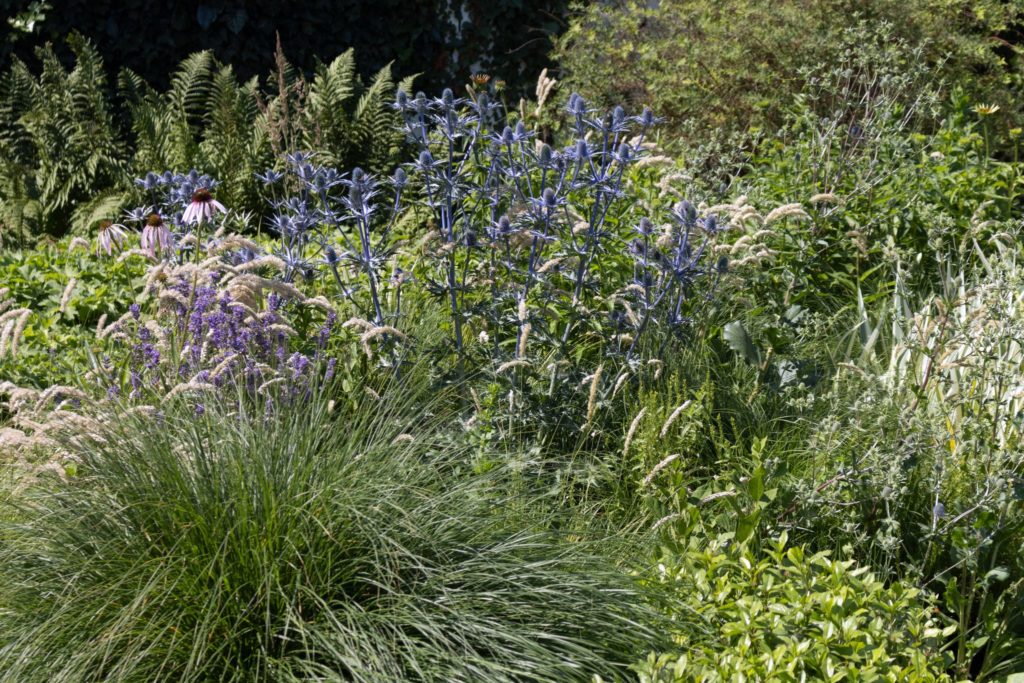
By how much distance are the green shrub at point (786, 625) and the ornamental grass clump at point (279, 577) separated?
0.56ft

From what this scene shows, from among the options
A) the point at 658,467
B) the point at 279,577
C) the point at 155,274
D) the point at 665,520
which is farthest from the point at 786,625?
the point at 155,274

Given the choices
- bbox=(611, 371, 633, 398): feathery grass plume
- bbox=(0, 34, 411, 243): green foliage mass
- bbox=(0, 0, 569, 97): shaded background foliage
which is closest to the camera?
bbox=(611, 371, 633, 398): feathery grass plume

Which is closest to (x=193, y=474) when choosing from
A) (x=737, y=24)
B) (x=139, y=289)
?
(x=139, y=289)

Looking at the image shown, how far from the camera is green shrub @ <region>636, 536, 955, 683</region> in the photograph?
2.90 metres

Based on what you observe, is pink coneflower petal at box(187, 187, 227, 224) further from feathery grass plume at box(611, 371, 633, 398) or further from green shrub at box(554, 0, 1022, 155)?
green shrub at box(554, 0, 1022, 155)

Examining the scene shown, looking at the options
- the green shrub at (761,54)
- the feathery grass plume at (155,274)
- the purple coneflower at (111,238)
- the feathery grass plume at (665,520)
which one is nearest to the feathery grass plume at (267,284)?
the feathery grass plume at (155,274)

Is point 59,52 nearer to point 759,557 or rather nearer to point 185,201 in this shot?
point 185,201

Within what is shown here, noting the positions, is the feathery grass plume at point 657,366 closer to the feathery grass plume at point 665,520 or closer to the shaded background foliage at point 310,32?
the feathery grass plume at point 665,520

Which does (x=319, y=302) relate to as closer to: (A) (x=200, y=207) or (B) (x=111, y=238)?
(A) (x=200, y=207)

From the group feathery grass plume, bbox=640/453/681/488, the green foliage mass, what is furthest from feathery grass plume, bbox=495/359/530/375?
the green foliage mass

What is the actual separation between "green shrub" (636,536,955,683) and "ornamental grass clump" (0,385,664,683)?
6.7 inches

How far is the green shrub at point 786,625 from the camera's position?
9.53 ft

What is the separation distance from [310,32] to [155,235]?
540 cm

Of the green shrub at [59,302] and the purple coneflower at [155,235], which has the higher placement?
the purple coneflower at [155,235]
